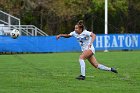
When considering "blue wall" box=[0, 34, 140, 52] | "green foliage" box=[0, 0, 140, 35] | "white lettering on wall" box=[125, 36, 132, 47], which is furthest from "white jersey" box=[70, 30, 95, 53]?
"green foliage" box=[0, 0, 140, 35]

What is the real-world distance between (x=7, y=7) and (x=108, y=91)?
44866 millimetres

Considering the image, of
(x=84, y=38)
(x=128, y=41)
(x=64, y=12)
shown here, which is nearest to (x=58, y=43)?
(x=128, y=41)

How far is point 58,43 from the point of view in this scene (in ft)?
132

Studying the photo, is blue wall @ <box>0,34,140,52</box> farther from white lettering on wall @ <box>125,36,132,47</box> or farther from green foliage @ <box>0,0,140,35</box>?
green foliage @ <box>0,0,140,35</box>

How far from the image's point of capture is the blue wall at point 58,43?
38.5 m

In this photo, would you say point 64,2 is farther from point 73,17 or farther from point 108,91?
point 108,91

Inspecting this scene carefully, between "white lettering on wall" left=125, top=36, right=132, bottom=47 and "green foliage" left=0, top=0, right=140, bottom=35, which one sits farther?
"green foliage" left=0, top=0, right=140, bottom=35

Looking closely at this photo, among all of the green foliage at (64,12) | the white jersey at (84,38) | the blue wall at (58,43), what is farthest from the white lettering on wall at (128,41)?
the white jersey at (84,38)

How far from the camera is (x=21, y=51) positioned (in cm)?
3875

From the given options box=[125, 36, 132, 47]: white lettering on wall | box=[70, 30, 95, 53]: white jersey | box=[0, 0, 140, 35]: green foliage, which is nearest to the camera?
box=[70, 30, 95, 53]: white jersey

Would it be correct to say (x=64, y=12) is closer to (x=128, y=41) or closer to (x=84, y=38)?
(x=128, y=41)

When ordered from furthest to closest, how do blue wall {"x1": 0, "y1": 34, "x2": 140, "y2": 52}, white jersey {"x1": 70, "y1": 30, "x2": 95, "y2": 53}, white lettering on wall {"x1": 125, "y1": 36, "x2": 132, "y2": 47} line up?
white lettering on wall {"x1": 125, "y1": 36, "x2": 132, "y2": 47} → blue wall {"x1": 0, "y1": 34, "x2": 140, "y2": 52} → white jersey {"x1": 70, "y1": 30, "x2": 95, "y2": 53}

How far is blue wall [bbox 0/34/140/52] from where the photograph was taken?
38.5 meters

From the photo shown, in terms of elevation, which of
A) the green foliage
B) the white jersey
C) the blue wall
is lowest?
the blue wall
